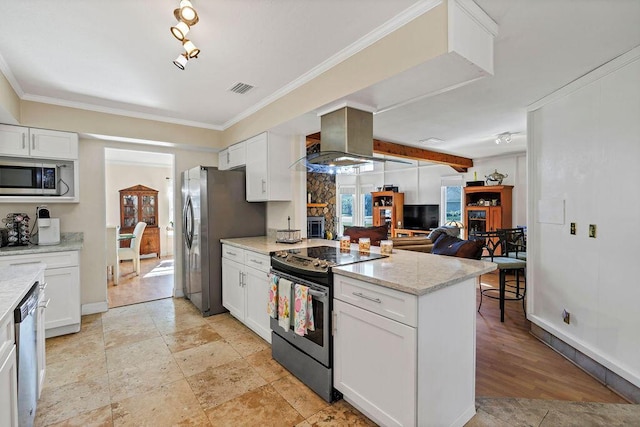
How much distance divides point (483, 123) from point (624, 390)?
3.09 meters

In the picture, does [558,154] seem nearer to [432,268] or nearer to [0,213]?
[432,268]

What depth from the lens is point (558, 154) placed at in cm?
283

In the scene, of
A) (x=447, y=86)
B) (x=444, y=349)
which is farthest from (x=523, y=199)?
(x=444, y=349)

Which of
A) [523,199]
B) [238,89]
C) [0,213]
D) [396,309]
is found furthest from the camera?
[523,199]

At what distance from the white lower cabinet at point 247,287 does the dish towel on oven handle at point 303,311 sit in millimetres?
642

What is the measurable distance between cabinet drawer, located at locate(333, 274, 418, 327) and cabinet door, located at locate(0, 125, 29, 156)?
353 centimetres

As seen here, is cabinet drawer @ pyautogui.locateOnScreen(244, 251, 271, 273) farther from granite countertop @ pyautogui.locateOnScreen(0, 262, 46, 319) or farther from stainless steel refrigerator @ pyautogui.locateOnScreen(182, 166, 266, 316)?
granite countertop @ pyautogui.locateOnScreen(0, 262, 46, 319)

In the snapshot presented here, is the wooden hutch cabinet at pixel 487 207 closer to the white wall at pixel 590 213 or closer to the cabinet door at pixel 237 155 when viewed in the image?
the white wall at pixel 590 213

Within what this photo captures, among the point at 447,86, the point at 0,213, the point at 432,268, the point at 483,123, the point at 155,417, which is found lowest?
the point at 155,417

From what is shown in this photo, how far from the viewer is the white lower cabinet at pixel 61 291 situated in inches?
118

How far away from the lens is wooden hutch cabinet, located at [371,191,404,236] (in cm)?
830

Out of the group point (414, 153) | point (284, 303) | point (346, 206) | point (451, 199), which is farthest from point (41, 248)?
point (346, 206)

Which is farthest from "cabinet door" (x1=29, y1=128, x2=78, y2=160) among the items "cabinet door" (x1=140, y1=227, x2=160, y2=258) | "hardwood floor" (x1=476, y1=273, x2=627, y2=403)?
"hardwood floor" (x1=476, y1=273, x2=627, y2=403)

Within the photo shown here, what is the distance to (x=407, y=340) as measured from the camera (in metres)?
1.55
